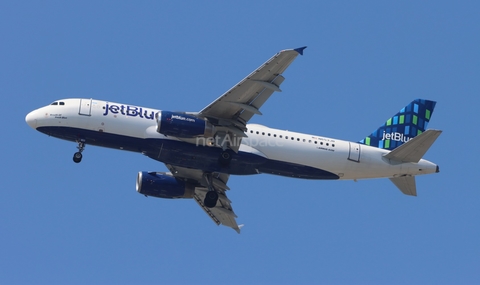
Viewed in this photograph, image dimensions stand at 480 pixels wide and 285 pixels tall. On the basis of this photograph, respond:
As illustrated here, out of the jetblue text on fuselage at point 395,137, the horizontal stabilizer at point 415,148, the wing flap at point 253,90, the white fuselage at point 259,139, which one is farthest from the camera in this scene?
the jetblue text on fuselage at point 395,137

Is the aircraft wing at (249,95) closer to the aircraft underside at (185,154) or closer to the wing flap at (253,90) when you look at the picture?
the wing flap at (253,90)

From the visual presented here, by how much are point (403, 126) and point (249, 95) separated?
1474 centimetres

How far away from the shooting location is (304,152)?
173 feet

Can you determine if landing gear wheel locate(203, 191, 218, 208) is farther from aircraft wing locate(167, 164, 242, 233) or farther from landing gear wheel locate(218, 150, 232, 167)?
landing gear wheel locate(218, 150, 232, 167)

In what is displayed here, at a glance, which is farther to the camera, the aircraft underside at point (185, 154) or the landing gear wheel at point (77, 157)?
the landing gear wheel at point (77, 157)

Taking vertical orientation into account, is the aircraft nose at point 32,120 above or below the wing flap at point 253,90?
below

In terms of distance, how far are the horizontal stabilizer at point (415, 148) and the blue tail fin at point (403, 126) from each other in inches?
115

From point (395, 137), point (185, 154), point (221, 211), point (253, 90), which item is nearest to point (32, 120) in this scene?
point (185, 154)

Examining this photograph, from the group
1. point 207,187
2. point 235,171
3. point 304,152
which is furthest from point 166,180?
point 304,152

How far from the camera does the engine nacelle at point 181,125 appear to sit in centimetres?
4912

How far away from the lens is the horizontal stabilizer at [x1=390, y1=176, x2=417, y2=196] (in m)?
54.3

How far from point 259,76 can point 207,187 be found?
11.2m

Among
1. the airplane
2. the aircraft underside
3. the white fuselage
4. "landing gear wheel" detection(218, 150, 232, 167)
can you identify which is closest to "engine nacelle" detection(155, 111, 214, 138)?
the airplane

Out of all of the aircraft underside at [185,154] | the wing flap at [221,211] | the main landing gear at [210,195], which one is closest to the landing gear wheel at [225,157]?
the aircraft underside at [185,154]
